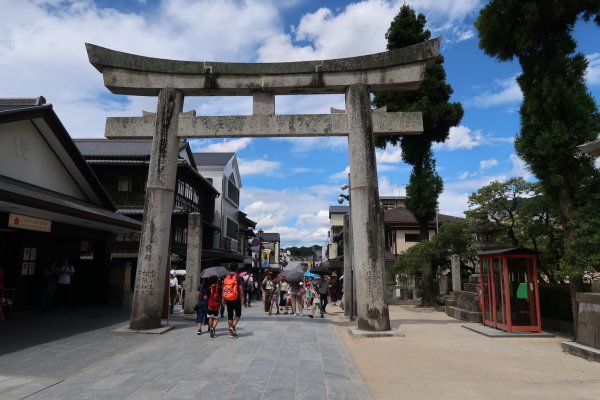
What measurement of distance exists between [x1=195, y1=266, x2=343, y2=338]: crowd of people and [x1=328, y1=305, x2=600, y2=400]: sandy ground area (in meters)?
3.14

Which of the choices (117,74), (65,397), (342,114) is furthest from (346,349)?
(117,74)

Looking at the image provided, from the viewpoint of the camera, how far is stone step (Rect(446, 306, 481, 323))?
14.8 metres

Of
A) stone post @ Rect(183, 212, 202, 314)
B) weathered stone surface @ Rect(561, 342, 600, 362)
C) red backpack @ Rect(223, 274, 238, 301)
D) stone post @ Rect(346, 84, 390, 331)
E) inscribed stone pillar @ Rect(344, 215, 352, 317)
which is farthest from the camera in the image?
inscribed stone pillar @ Rect(344, 215, 352, 317)

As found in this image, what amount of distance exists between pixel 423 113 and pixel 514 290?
12522mm

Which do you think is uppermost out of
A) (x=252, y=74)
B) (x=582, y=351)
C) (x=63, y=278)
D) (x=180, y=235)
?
(x=252, y=74)

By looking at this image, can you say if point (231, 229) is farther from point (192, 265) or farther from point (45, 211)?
point (45, 211)

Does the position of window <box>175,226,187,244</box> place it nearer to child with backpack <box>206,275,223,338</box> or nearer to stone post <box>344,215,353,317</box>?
stone post <box>344,215,353,317</box>

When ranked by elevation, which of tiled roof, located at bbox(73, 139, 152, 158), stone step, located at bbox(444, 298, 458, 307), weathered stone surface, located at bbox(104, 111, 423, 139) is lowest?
stone step, located at bbox(444, 298, 458, 307)

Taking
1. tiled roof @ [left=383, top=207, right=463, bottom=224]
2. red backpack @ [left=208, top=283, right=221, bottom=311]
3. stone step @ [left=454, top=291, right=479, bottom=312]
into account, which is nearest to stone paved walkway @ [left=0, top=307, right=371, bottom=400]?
red backpack @ [left=208, top=283, right=221, bottom=311]

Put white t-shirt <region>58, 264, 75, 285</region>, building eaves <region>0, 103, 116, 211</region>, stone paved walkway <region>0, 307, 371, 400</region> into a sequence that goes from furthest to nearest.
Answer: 1. white t-shirt <region>58, 264, 75, 285</region>
2. building eaves <region>0, 103, 116, 211</region>
3. stone paved walkway <region>0, 307, 371, 400</region>

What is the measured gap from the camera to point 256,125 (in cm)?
1173

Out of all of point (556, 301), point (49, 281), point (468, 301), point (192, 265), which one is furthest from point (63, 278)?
point (556, 301)

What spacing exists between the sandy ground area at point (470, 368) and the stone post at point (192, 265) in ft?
22.9

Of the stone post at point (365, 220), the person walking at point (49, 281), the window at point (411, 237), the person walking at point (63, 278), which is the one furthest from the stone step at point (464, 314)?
the window at point (411, 237)
